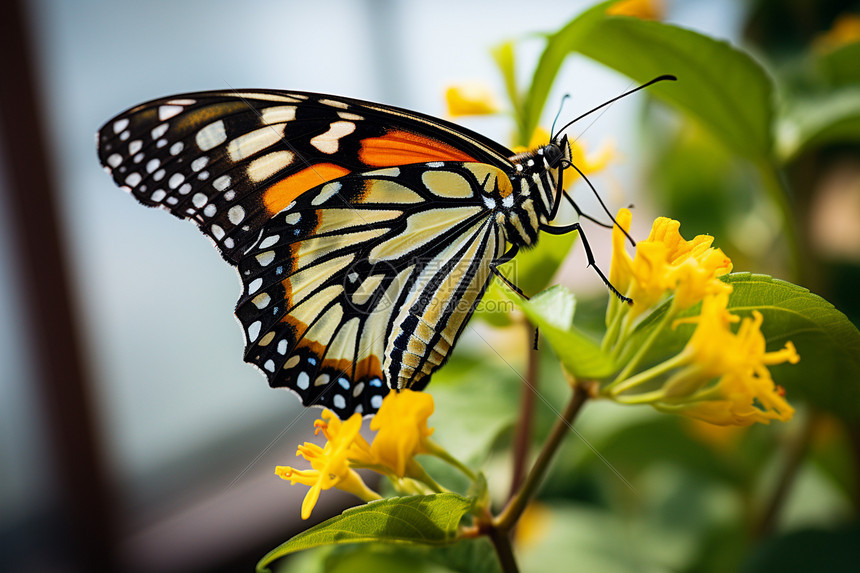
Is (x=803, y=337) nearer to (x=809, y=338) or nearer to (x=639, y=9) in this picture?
(x=809, y=338)

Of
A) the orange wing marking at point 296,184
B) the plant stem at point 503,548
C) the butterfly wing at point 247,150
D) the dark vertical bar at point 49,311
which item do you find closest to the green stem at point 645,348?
the plant stem at point 503,548

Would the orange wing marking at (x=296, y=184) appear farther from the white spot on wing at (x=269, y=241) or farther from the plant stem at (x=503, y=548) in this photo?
the plant stem at (x=503, y=548)

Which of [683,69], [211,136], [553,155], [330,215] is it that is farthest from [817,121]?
[211,136]

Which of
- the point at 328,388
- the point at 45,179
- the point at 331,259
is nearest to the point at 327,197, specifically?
the point at 331,259

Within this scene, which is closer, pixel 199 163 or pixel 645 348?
pixel 645 348

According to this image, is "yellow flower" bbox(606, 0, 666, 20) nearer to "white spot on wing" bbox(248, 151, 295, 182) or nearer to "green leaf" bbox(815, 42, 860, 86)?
"green leaf" bbox(815, 42, 860, 86)

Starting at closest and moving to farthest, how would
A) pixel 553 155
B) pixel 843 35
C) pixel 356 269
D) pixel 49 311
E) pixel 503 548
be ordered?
pixel 503 548 < pixel 553 155 < pixel 356 269 < pixel 843 35 < pixel 49 311
